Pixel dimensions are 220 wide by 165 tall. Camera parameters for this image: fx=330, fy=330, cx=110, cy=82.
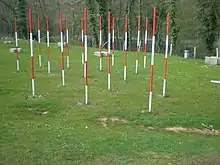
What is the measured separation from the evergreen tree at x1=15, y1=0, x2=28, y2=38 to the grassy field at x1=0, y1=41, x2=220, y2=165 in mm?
22775

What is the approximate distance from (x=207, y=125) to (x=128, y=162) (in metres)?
2.71

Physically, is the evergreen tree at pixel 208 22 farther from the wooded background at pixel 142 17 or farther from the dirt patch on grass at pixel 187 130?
the dirt patch on grass at pixel 187 130

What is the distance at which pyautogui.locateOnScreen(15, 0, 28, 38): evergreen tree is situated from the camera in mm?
33188

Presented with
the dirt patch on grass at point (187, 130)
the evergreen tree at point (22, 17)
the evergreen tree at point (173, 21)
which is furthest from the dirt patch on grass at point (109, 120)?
the evergreen tree at point (22, 17)

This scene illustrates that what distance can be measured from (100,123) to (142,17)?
2305 cm

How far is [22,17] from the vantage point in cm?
3375

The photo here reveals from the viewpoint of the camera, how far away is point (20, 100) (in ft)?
28.3

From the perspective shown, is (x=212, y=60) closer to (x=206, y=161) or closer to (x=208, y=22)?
(x=208, y=22)

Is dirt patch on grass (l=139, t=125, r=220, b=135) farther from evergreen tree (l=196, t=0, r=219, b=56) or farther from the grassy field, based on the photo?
evergreen tree (l=196, t=0, r=219, b=56)

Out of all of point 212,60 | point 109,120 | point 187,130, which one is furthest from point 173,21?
point 187,130

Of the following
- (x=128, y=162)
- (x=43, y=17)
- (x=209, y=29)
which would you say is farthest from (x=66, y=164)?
(x=43, y=17)

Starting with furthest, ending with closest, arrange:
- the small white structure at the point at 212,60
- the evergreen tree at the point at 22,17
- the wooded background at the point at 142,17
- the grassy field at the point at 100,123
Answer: the evergreen tree at the point at 22,17 → the wooded background at the point at 142,17 → the small white structure at the point at 212,60 → the grassy field at the point at 100,123

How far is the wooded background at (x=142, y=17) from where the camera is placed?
82.5 ft

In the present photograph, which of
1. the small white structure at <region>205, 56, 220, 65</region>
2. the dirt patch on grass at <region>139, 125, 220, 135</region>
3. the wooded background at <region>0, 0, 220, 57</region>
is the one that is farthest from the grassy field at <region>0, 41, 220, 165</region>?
the wooded background at <region>0, 0, 220, 57</region>
